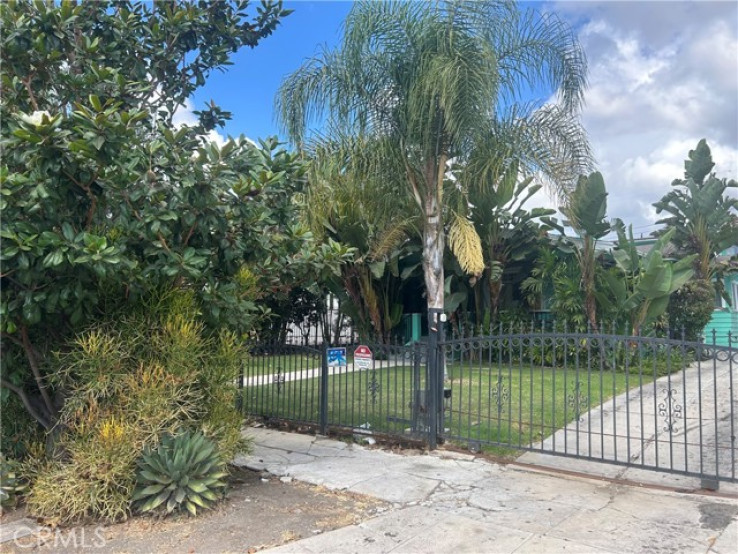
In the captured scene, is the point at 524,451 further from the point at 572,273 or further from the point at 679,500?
the point at 572,273

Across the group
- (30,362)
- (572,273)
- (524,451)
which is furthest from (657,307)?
(30,362)

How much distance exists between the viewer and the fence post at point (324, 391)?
27.0ft

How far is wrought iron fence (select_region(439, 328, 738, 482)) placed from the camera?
596 centimetres

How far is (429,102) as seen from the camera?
8984 millimetres

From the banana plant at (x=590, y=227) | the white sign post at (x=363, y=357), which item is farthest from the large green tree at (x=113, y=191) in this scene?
the banana plant at (x=590, y=227)

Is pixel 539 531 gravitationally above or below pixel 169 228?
below

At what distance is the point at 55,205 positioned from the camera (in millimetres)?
4793

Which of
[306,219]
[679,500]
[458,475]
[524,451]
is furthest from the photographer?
[306,219]

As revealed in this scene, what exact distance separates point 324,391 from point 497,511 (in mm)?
3551

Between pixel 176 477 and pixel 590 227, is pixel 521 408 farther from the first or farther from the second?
pixel 590 227

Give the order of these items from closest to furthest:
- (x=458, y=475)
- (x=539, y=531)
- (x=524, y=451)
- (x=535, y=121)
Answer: (x=539, y=531), (x=458, y=475), (x=524, y=451), (x=535, y=121)

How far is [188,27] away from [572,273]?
10514 millimetres

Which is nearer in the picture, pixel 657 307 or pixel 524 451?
pixel 524 451

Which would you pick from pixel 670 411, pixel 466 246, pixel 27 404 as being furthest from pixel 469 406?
pixel 27 404
